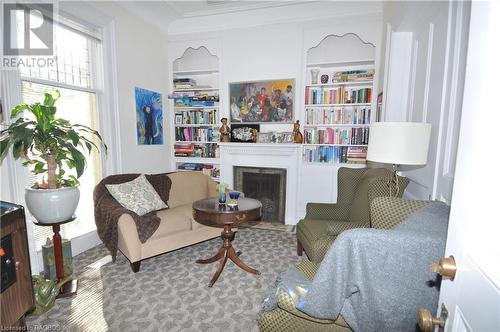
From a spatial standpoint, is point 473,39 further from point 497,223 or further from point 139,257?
point 139,257

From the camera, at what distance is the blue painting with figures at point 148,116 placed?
367 cm

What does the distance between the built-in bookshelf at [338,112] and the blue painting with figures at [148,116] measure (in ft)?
7.59

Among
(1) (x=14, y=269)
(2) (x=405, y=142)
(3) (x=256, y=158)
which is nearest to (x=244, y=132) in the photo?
(3) (x=256, y=158)

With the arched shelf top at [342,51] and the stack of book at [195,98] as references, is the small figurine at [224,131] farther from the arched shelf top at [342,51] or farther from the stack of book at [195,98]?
the arched shelf top at [342,51]

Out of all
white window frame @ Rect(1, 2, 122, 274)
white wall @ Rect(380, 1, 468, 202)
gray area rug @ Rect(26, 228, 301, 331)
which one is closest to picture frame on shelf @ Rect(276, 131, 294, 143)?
white wall @ Rect(380, 1, 468, 202)

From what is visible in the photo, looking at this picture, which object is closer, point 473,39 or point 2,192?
point 473,39

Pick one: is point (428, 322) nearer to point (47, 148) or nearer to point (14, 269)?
point (14, 269)

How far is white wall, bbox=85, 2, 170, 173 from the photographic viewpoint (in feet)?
10.8

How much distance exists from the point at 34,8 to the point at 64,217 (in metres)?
2.01

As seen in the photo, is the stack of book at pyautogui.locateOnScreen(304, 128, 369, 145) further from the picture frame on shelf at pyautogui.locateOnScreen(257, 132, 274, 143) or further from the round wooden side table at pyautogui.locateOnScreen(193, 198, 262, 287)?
the round wooden side table at pyautogui.locateOnScreen(193, 198, 262, 287)

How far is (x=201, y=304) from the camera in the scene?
208 centimetres

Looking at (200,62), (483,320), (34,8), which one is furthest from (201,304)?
(200,62)

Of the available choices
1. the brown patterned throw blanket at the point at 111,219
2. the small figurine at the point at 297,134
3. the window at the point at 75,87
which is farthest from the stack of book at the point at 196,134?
the brown patterned throw blanket at the point at 111,219

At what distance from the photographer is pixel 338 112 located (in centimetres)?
373
